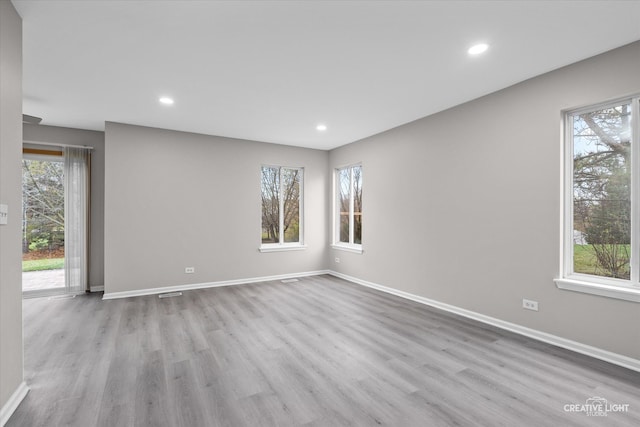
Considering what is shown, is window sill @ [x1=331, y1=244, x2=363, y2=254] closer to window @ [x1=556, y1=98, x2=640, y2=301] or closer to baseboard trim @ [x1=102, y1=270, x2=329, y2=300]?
baseboard trim @ [x1=102, y1=270, x2=329, y2=300]

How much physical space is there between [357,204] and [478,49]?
3596 millimetres

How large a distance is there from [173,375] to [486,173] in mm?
3848

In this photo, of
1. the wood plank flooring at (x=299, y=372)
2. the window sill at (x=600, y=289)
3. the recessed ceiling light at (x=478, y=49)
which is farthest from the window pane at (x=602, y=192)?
the recessed ceiling light at (x=478, y=49)

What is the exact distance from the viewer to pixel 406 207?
4.61 meters

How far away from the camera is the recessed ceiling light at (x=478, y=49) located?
2.52 meters

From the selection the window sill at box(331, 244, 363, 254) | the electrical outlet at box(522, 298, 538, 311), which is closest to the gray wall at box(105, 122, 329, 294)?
the window sill at box(331, 244, 363, 254)

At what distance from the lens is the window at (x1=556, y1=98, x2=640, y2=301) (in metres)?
2.54

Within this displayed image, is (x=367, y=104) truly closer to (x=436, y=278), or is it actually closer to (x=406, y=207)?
(x=406, y=207)

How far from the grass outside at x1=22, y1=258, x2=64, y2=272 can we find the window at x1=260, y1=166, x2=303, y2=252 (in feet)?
11.0

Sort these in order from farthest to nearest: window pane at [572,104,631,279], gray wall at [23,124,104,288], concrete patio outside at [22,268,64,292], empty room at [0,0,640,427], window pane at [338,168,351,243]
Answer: window pane at [338,168,351,243]
gray wall at [23,124,104,288]
concrete patio outside at [22,268,64,292]
window pane at [572,104,631,279]
empty room at [0,0,640,427]

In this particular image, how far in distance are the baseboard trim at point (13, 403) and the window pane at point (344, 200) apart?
4985 mm

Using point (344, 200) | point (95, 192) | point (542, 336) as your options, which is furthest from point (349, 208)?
point (95, 192)

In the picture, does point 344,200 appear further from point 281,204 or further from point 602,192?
point 602,192

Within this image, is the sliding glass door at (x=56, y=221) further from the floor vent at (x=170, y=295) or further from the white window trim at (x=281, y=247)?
the white window trim at (x=281, y=247)
